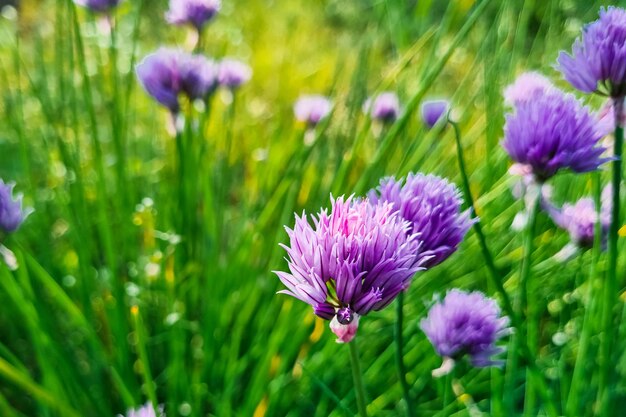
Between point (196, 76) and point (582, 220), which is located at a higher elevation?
point (196, 76)

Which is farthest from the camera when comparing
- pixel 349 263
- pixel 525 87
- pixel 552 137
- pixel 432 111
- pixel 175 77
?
pixel 432 111

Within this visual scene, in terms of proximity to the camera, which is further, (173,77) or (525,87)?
(173,77)

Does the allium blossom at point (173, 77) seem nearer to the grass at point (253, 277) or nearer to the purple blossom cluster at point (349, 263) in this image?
the grass at point (253, 277)

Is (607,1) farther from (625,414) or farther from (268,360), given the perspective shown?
(268,360)

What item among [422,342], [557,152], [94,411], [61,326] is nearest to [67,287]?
[61,326]

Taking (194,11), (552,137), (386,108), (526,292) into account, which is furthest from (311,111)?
(552,137)

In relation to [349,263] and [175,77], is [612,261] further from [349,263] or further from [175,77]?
[175,77]
